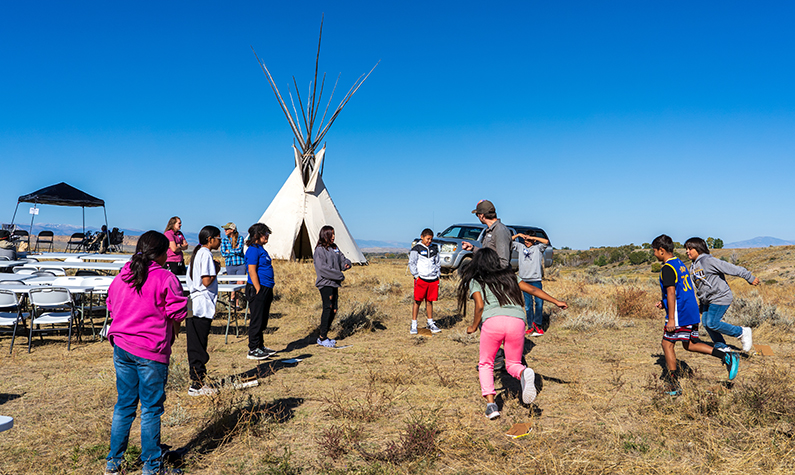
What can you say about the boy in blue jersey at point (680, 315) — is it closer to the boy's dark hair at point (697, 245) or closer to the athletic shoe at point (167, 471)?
the boy's dark hair at point (697, 245)

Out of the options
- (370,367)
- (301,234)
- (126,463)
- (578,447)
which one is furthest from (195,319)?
(301,234)

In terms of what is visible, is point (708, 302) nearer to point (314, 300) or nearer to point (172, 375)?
point (172, 375)

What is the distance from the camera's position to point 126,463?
3.28 m

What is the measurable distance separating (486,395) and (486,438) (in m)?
0.41

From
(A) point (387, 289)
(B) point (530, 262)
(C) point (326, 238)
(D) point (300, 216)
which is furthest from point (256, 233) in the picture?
(D) point (300, 216)

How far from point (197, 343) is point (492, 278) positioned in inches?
113

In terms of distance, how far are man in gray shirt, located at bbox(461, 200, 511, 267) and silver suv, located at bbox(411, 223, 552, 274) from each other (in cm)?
807

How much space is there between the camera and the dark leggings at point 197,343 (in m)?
4.77

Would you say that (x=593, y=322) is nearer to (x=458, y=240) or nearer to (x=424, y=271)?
(x=424, y=271)

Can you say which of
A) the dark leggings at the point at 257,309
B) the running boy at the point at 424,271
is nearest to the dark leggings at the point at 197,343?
the dark leggings at the point at 257,309

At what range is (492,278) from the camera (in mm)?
4184

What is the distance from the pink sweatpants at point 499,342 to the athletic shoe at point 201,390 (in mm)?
2533

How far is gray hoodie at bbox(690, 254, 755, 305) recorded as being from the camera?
17.7ft

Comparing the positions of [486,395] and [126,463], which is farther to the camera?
[486,395]
